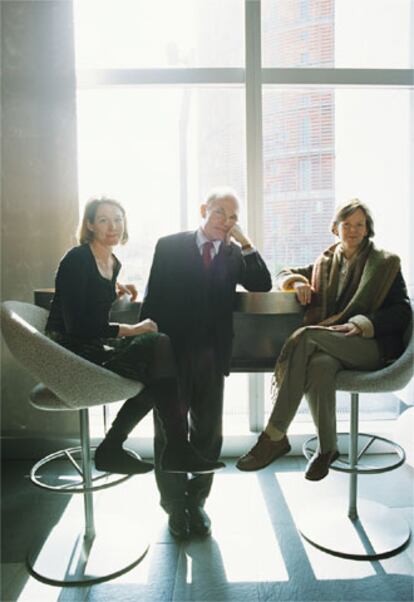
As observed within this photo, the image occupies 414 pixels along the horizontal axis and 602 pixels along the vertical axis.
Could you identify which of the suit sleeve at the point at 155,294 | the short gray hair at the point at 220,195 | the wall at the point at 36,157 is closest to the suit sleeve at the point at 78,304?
the suit sleeve at the point at 155,294

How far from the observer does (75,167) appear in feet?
9.19

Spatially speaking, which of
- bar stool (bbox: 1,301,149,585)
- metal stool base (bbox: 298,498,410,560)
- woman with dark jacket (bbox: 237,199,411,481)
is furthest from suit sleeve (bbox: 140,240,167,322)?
metal stool base (bbox: 298,498,410,560)

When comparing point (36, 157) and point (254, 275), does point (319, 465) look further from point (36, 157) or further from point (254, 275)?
point (36, 157)

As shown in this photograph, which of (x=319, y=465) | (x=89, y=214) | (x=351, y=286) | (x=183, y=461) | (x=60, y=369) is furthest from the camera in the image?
(x=351, y=286)

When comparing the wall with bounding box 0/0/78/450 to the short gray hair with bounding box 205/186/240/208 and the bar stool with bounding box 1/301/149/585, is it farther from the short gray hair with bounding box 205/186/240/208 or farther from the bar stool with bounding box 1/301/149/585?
the short gray hair with bounding box 205/186/240/208

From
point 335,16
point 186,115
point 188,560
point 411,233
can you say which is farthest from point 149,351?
point 335,16

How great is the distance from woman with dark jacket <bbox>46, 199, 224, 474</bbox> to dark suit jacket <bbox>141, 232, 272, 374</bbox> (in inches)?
7.5

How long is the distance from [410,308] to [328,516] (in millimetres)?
1000

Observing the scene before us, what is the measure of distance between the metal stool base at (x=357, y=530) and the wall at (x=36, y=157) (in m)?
1.47

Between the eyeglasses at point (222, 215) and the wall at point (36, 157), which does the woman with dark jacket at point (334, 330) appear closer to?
the eyeglasses at point (222, 215)

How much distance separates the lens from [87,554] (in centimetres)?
199

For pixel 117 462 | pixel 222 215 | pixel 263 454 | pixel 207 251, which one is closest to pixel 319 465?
pixel 263 454

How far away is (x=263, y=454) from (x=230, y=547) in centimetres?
47

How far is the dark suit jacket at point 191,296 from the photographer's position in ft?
6.75
